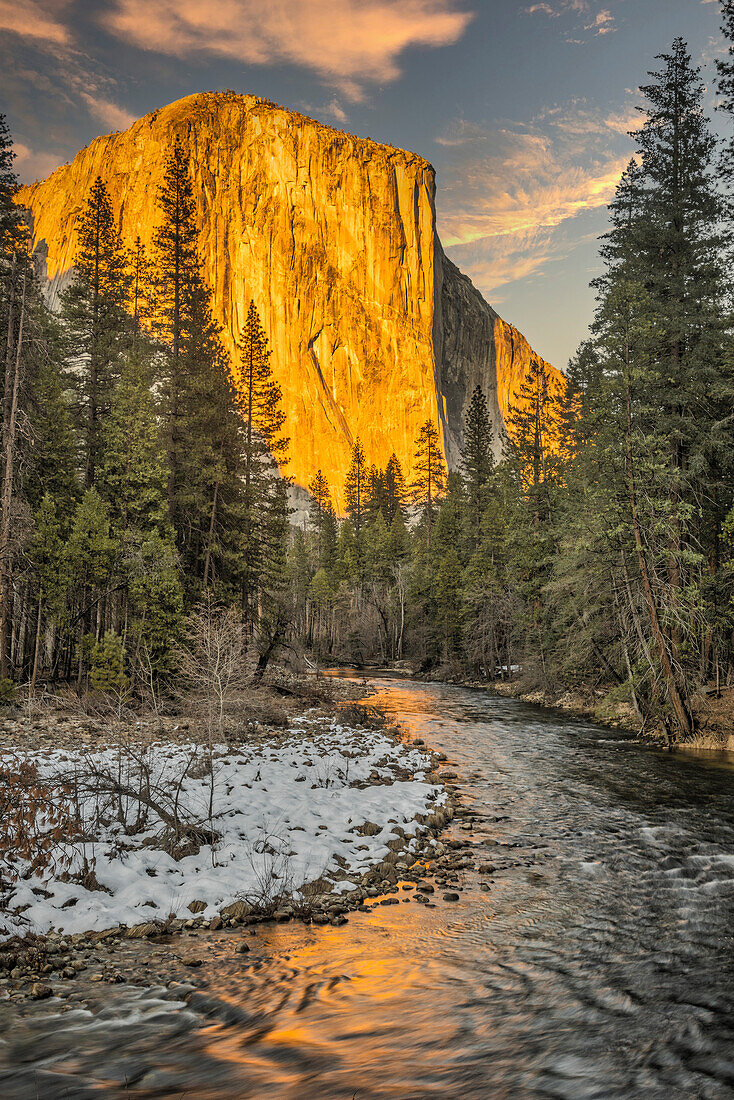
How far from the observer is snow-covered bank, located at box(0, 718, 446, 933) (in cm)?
639

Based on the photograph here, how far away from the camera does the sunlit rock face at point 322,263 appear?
123812 millimetres

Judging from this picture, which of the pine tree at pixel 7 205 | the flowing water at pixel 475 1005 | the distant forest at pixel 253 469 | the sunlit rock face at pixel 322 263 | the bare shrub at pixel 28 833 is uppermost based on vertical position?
the sunlit rock face at pixel 322 263

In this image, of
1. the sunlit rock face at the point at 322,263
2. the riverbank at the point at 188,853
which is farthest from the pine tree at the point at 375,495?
the riverbank at the point at 188,853

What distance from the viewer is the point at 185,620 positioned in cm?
1803

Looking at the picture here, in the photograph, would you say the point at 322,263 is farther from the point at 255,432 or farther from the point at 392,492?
the point at 255,432

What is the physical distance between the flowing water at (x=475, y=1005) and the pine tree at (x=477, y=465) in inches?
1351

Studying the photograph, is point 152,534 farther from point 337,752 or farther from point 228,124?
point 228,124

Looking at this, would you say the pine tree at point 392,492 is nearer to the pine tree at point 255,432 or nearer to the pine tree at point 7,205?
the pine tree at point 255,432

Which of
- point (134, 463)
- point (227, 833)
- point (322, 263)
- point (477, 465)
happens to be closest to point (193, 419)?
point (134, 463)

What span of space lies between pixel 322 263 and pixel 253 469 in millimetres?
116998

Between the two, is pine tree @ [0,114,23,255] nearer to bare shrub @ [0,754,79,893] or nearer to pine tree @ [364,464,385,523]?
bare shrub @ [0,754,79,893]

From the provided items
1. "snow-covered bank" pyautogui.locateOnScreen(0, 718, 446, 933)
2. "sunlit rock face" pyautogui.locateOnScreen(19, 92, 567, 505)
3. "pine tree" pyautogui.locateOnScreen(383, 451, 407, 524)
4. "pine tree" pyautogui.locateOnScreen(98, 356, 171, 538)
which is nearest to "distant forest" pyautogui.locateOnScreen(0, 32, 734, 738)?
"pine tree" pyautogui.locateOnScreen(98, 356, 171, 538)

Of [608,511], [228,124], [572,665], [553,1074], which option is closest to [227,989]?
[553,1074]

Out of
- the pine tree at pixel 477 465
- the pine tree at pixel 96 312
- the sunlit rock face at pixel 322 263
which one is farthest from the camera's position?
the sunlit rock face at pixel 322 263
